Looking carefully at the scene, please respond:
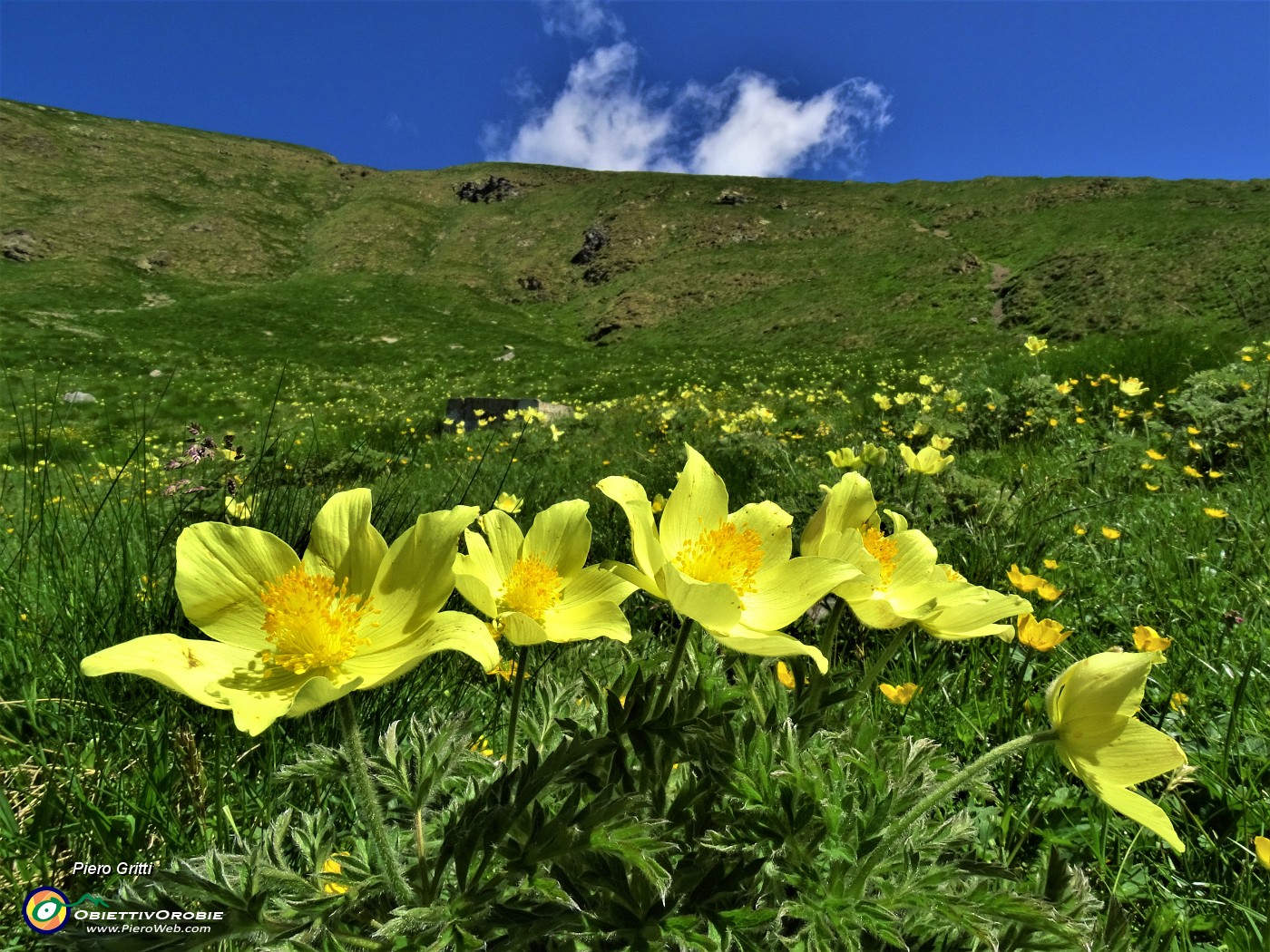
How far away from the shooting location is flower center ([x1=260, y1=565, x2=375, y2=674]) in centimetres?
106

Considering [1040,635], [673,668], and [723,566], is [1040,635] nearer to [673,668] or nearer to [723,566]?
[723,566]

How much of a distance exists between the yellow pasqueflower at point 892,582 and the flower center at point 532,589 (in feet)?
1.58

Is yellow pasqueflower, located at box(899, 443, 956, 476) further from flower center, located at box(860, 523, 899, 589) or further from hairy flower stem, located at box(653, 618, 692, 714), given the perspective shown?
hairy flower stem, located at box(653, 618, 692, 714)

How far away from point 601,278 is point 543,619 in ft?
177

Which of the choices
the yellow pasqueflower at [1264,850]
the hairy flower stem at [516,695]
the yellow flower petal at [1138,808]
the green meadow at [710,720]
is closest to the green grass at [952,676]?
the green meadow at [710,720]

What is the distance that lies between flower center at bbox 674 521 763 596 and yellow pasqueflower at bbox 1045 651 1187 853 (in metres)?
0.55

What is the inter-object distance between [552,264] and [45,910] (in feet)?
191

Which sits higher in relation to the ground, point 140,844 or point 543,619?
point 543,619

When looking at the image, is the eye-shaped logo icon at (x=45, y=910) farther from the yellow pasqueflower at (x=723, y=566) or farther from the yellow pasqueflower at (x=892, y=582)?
the yellow pasqueflower at (x=892, y=582)

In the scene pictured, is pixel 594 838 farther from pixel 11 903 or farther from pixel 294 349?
pixel 294 349

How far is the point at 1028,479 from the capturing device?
4.19 meters

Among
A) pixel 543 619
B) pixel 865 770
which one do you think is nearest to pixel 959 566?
pixel 865 770

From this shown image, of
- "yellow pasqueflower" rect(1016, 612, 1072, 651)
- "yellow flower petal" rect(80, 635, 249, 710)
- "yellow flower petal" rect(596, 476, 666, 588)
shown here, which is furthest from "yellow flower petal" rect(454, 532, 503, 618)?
"yellow pasqueflower" rect(1016, 612, 1072, 651)

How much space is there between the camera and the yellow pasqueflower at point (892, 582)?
1158 millimetres
